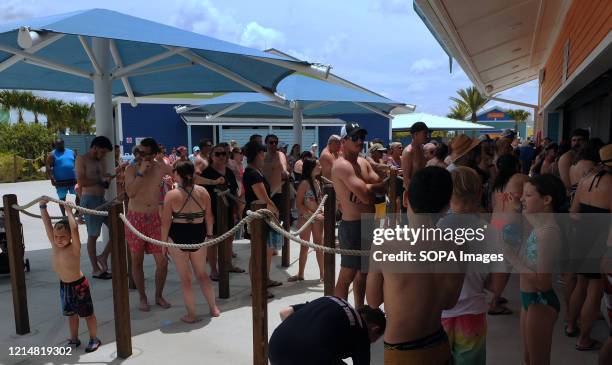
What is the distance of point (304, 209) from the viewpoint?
5504mm

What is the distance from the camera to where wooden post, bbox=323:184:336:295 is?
4215 millimetres

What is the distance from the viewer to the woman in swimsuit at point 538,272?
259cm

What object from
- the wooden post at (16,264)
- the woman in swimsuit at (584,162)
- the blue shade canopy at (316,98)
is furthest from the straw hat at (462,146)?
the wooden post at (16,264)

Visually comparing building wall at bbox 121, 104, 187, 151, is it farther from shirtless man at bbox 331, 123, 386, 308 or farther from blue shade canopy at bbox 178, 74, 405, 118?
shirtless man at bbox 331, 123, 386, 308

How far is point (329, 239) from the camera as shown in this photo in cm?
429

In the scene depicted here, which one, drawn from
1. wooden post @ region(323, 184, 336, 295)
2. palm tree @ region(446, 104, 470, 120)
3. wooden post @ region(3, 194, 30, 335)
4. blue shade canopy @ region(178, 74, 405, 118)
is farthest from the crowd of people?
palm tree @ region(446, 104, 470, 120)

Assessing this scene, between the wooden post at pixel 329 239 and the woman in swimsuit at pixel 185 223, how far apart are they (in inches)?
45.4

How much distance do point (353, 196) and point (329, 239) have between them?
0.62 meters

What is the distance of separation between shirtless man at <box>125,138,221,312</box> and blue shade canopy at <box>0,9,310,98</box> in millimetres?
1149

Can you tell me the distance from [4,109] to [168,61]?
3663cm

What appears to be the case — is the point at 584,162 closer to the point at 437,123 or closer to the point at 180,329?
the point at 180,329

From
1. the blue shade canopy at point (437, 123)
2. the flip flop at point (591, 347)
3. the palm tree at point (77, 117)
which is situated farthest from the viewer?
the palm tree at point (77, 117)

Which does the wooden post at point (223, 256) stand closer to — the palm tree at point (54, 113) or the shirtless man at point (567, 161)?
the shirtless man at point (567, 161)

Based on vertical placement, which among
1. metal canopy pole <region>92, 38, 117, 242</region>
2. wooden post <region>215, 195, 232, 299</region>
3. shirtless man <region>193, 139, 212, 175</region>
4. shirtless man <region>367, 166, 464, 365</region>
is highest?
metal canopy pole <region>92, 38, 117, 242</region>
